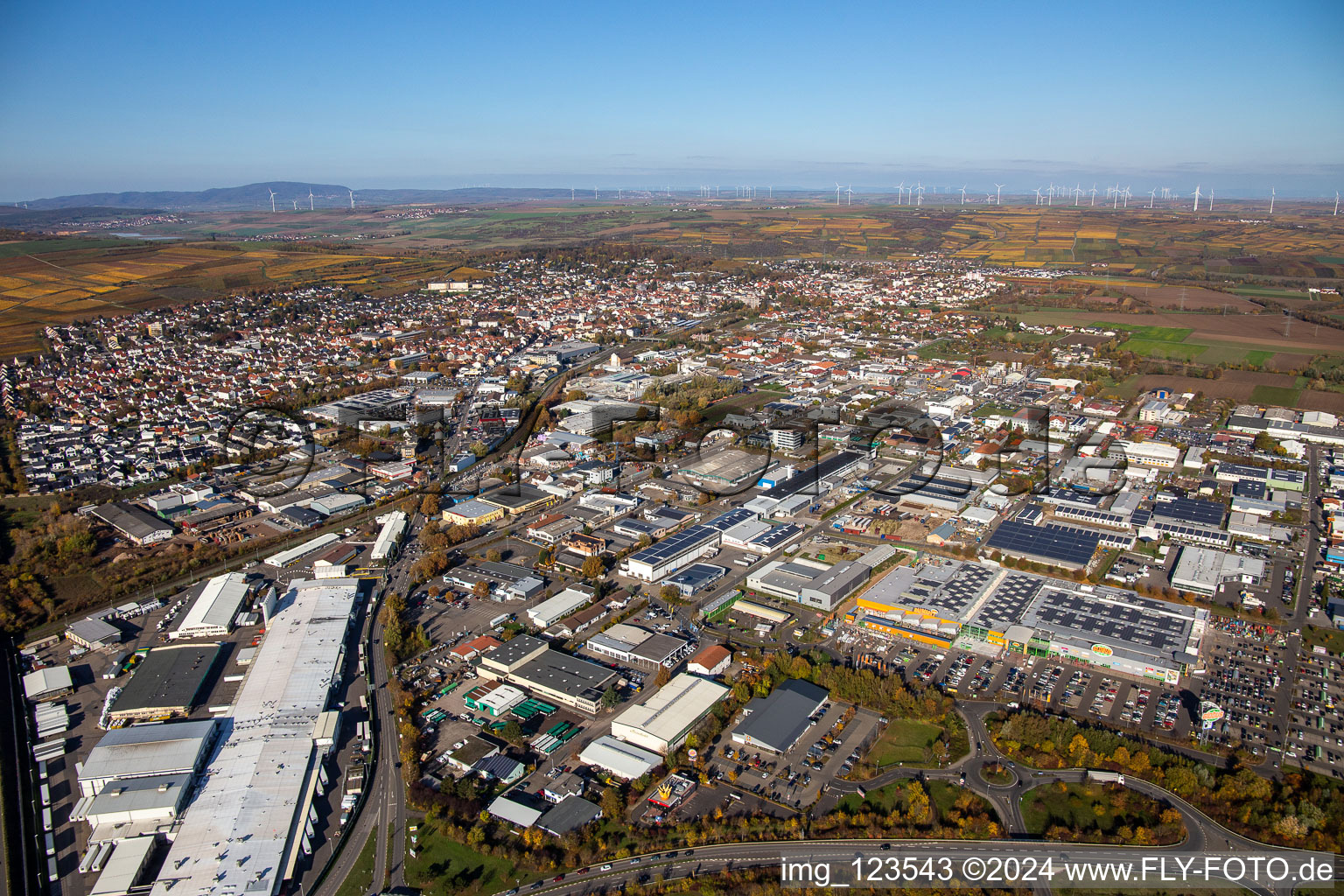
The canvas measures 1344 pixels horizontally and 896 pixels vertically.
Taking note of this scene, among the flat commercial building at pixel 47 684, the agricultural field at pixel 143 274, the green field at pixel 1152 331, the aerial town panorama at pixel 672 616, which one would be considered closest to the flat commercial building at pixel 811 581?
the aerial town panorama at pixel 672 616

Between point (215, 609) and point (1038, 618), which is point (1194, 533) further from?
point (215, 609)

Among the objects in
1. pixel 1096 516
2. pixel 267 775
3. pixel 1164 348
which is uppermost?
pixel 1164 348

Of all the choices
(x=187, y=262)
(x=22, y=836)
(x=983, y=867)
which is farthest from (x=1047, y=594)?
(x=187, y=262)

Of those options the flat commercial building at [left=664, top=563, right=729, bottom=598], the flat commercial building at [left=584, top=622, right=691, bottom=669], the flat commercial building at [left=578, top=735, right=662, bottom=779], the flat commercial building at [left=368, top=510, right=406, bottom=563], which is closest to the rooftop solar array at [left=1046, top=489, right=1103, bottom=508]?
the flat commercial building at [left=664, top=563, right=729, bottom=598]

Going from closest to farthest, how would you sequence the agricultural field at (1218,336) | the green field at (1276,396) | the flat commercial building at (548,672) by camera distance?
1. the flat commercial building at (548,672)
2. the green field at (1276,396)
3. the agricultural field at (1218,336)

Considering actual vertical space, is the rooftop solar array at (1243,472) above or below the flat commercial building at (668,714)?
above

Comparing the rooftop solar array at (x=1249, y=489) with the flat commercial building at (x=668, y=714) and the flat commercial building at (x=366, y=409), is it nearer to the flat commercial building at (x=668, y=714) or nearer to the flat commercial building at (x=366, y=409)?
the flat commercial building at (x=668, y=714)

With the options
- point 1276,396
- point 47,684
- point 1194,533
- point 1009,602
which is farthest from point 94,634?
point 1276,396

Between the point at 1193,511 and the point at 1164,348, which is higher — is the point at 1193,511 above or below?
below
